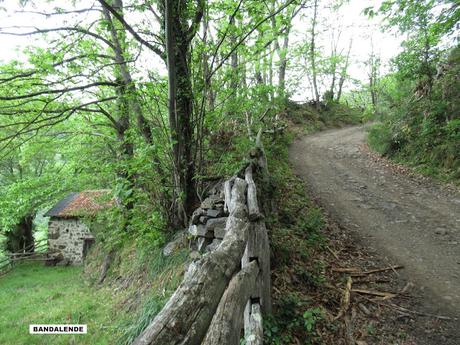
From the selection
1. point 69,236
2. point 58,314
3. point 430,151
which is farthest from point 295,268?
point 69,236

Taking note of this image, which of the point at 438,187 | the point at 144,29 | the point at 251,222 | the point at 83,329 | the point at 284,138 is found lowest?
the point at 83,329

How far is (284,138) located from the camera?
Answer: 1364cm

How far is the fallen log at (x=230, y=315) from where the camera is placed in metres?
1.53

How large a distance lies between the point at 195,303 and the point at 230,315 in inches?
14.3

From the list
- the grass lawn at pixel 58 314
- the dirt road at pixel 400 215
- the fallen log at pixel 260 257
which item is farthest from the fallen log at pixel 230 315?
the grass lawn at pixel 58 314

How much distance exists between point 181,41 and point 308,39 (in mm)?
18225

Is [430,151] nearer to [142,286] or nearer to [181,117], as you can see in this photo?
[181,117]

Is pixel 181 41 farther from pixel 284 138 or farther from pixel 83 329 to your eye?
pixel 284 138

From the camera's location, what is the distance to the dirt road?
4.07m

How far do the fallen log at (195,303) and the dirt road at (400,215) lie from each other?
125 inches

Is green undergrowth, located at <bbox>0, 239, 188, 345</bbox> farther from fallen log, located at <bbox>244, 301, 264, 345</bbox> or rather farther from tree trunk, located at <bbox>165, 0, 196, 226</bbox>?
fallen log, located at <bbox>244, 301, 264, 345</bbox>

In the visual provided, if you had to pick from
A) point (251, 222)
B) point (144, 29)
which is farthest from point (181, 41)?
point (251, 222)

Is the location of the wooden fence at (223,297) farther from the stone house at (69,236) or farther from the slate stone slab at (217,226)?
Answer: the stone house at (69,236)

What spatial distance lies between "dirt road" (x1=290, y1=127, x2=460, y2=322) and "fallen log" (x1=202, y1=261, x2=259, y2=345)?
2941mm
